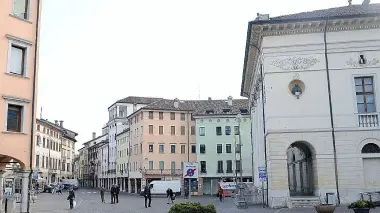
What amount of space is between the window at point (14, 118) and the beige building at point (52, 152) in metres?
48.0

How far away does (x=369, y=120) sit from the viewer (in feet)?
87.0

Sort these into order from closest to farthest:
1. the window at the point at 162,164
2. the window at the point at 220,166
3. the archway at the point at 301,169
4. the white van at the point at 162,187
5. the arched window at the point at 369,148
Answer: the arched window at the point at 369,148 < the archway at the point at 301,169 < the white van at the point at 162,187 < the window at the point at 220,166 < the window at the point at 162,164

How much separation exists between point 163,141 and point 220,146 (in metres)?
9.54

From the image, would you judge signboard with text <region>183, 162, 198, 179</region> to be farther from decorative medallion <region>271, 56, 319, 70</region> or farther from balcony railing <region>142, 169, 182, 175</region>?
balcony railing <region>142, 169, 182, 175</region>

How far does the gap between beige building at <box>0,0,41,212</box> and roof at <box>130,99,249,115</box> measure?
47.7 meters

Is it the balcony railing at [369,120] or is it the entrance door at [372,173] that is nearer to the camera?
the entrance door at [372,173]

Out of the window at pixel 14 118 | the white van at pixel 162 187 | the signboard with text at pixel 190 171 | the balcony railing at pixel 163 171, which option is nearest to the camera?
the signboard with text at pixel 190 171

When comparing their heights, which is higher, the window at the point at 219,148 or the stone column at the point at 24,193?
the window at the point at 219,148

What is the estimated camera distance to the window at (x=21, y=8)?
2437 cm

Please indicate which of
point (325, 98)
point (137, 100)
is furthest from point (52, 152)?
point (325, 98)

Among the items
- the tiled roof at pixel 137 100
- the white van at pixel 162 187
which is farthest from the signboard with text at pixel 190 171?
the tiled roof at pixel 137 100

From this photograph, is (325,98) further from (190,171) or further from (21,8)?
(21,8)

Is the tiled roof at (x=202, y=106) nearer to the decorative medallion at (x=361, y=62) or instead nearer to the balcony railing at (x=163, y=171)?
the balcony railing at (x=163, y=171)

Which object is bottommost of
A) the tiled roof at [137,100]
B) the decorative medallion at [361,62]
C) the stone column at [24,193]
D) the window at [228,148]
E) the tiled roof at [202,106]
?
the stone column at [24,193]
